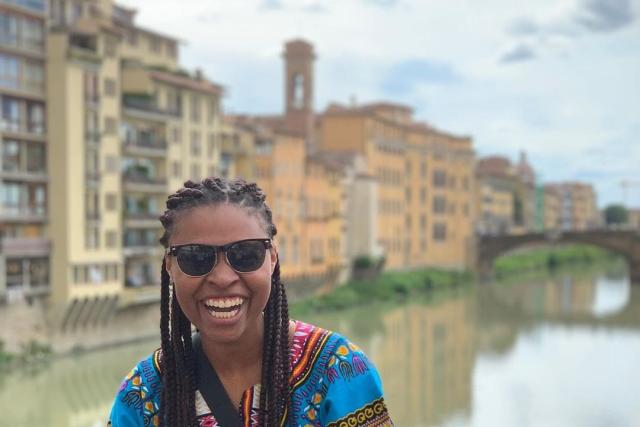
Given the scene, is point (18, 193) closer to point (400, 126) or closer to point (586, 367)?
point (586, 367)

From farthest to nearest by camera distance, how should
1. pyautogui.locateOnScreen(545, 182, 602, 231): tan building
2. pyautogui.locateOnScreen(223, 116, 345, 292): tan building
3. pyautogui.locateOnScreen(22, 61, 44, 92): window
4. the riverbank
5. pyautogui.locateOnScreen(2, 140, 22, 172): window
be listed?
pyautogui.locateOnScreen(545, 182, 602, 231): tan building
the riverbank
pyautogui.locateOnScreen(223, 116, 345, 292): tan building
pyautogui.locateOnScreen(22, 61, 44, 92): window
pyautogui.locateOnScreen(2, 140, 22, 172): window

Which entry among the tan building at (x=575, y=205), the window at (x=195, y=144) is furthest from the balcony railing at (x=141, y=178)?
the tan building at (x=575, y=205)

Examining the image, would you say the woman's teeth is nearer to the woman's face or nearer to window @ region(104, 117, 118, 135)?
the woman's face

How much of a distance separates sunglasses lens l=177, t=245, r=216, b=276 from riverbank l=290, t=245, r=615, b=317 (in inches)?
998

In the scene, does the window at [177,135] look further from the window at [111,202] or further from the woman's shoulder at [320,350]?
the woman's shoulder at [320,350]

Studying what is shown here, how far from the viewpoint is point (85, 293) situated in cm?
1980

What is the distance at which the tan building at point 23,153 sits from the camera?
18.4 m

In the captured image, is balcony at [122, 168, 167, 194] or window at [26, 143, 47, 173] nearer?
window at [26, 143, 47, 173]

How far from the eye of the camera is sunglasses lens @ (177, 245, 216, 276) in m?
1.59

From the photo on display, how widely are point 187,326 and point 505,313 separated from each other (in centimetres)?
3186

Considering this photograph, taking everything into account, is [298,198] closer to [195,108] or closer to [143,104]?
[195,108]

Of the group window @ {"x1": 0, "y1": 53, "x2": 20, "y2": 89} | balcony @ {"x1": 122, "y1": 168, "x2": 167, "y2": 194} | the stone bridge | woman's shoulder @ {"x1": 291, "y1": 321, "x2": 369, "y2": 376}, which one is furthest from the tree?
woman's shoulder @ {"x1": 291, "y1": 321, "x2": 369, "y2": 376}

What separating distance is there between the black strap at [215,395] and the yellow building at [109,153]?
18.2 m

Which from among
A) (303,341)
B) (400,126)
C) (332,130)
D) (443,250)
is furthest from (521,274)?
(303,341)
